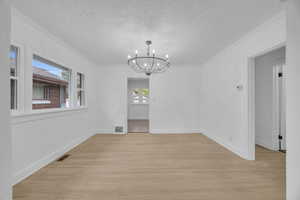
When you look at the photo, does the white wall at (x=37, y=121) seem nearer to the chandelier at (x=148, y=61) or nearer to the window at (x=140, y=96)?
the chandelier at (x=148, y=61)

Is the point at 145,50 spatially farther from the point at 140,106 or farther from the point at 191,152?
the point at 140,106

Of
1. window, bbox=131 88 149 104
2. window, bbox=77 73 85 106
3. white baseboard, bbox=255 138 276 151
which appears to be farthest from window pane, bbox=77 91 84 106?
window, bbox=131 88 149 104

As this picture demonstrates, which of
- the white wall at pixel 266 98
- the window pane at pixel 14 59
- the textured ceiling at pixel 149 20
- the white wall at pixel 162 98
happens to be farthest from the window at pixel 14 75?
the white wall at pixel 266 98

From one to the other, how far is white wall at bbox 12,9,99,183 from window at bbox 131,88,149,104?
5.72m

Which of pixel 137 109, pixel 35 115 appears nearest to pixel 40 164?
pixel 35 115

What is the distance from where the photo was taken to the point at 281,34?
2164mm

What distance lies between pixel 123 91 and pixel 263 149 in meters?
4.45

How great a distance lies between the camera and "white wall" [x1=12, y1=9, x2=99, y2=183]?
2.15 m

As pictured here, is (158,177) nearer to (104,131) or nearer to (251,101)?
(251,101)

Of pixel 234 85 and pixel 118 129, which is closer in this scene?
pixel 234 85

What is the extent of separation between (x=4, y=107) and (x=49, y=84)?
8.39ft

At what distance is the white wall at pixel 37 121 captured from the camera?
2.15 m

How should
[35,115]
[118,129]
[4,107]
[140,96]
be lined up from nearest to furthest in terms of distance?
1. [4,107]
2. [35,115]
3. [118,129]
4. [140,96]

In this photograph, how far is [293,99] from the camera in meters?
1.02
